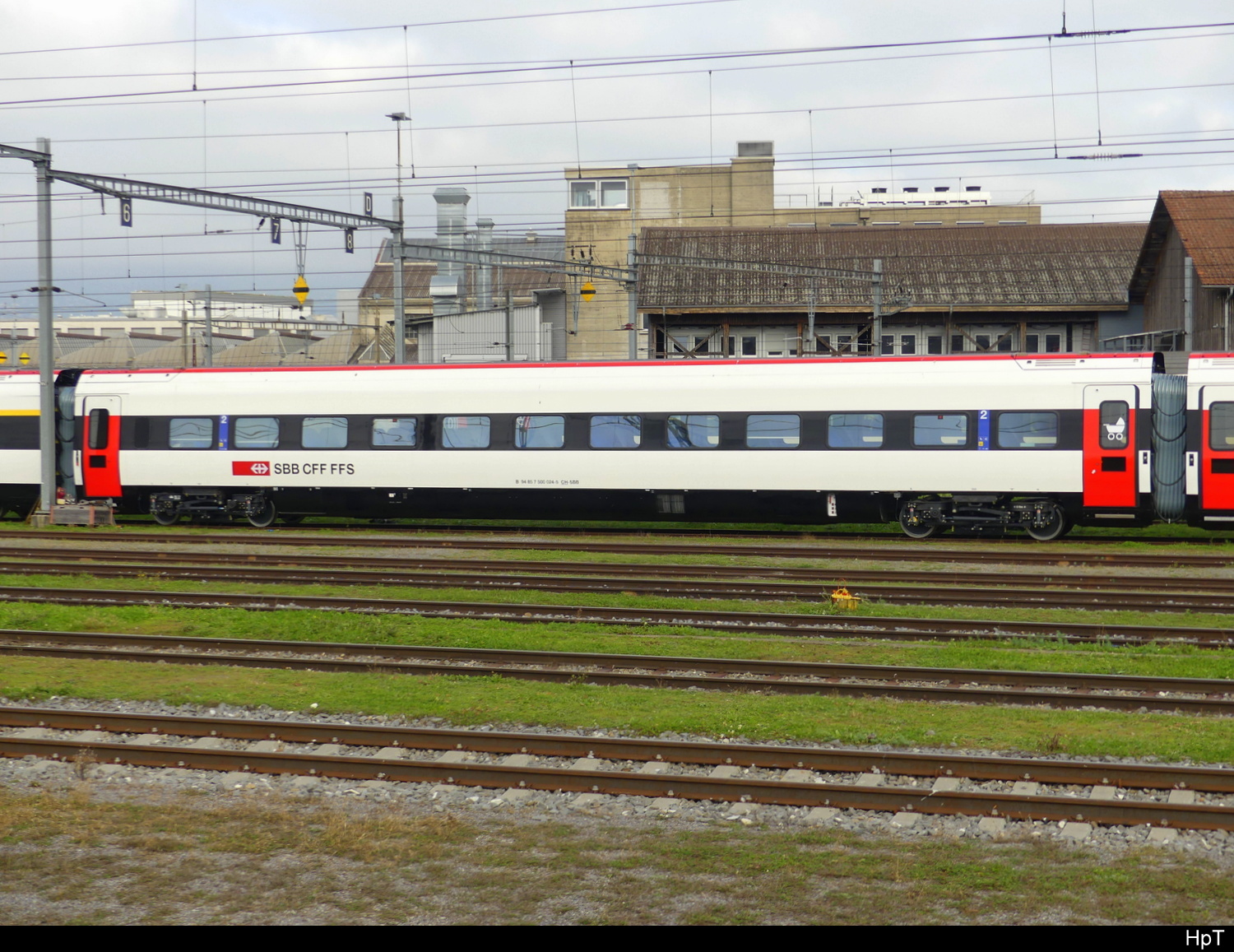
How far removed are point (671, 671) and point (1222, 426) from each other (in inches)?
545

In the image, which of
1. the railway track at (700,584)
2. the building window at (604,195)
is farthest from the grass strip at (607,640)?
the building window at (604,195)

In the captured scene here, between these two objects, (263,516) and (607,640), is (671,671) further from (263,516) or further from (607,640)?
(263,516)

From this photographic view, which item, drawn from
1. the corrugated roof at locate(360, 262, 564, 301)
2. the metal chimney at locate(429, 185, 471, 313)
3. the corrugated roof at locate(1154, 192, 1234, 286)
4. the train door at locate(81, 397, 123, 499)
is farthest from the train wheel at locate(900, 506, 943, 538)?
the corrugated roof at locate(360, 262, 564, 301)

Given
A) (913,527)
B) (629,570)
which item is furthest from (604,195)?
(629,570)

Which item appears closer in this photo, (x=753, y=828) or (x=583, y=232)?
(x=753, y=828)

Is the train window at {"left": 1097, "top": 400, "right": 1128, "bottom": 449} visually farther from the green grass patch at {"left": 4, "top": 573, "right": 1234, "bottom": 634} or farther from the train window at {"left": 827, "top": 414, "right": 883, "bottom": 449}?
the green grass patch at {"left": 4, "top": 573, "right": 1234, "bottom": 634}

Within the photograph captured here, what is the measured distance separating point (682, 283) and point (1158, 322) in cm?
1830

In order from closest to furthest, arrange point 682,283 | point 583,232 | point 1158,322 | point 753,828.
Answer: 1. point 753,828
2. point 1158,322
3. point 682,283
4. point 583,232

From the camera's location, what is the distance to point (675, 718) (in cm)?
1037

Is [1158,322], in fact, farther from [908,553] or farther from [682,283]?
[908,553]

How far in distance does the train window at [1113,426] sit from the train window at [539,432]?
10.3 meters

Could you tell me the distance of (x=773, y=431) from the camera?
931 inches

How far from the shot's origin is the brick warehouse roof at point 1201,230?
1491 inches
